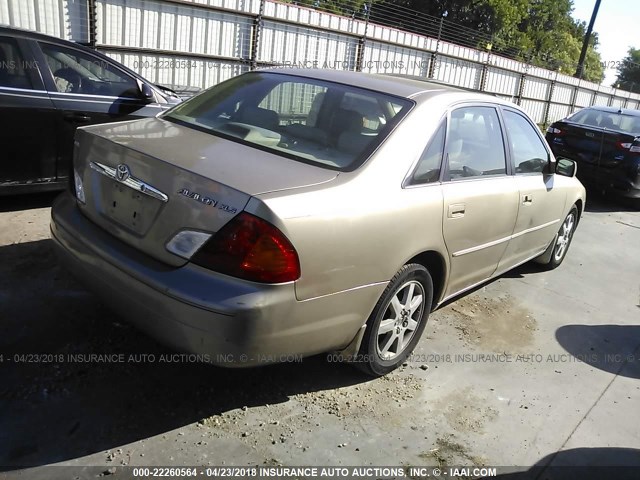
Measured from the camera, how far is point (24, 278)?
388 cm

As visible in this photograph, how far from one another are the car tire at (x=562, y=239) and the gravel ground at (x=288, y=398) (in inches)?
55.9

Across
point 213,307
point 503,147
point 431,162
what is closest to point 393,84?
point 431,162

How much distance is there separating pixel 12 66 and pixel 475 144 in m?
3.79

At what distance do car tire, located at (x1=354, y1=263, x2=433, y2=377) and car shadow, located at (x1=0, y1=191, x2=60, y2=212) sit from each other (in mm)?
3625

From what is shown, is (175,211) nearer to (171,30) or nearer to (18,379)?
(18,379)

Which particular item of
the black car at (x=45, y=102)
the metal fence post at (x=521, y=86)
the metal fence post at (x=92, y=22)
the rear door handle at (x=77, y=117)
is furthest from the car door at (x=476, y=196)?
the metal fence post at (x=521, y=86)

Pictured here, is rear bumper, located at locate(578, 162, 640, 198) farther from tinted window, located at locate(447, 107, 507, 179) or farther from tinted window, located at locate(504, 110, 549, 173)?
tinted window, located at locate(447, 107, 507, 179)

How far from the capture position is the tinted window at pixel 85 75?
5020 mm

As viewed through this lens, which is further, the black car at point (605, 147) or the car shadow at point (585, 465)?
the black car at point (605, 147)

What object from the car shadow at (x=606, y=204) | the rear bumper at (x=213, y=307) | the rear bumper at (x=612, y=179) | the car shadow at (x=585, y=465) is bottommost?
the car shadow at (x=606, y=204)

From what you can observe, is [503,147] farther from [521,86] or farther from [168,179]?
[521,86]

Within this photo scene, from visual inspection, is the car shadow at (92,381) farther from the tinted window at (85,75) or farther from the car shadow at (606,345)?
the tinted window at (85,75)

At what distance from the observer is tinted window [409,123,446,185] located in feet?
10.4

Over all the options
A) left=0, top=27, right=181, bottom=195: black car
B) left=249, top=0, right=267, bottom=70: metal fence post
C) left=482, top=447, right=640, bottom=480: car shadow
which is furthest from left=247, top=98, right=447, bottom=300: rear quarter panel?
left=249, top=0, right=267, bottom=70: metal fence post
